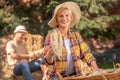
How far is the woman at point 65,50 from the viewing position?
366cm

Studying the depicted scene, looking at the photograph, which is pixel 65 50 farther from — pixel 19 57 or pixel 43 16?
pixel 43 16

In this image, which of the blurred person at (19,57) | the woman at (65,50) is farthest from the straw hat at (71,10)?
the blurred person at (19,57)

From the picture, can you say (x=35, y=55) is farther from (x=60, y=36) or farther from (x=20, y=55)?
(x=60, y=36)

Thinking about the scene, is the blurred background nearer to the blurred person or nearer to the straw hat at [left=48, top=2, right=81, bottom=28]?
the blurred person

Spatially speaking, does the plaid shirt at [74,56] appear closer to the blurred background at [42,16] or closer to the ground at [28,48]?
the ground at [28,48]

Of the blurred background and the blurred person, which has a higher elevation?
the blurred background

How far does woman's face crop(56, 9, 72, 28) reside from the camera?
3.78m

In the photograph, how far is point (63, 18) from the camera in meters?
3.78

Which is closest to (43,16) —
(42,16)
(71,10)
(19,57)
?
Result: (42,16)

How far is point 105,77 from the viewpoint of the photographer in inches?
114

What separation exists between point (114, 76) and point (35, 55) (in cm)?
470

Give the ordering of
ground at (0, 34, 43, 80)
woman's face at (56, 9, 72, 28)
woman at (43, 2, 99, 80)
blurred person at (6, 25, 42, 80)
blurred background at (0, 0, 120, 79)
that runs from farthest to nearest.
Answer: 1. blurred background at (0, 0, 120, 79)
2. ground at (0, 34, 43, 80)
3. blurred person at (6, 25, 42, 80)
4. woman's face at (56, 9, 72, 28)
5. woman at (43, 2, 99, 80)

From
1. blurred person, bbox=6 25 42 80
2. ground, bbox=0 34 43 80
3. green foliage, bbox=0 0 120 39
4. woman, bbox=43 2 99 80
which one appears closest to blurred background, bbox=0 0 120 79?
green foliage, bbox=0 0 120 39

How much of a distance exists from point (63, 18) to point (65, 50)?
0.30m
